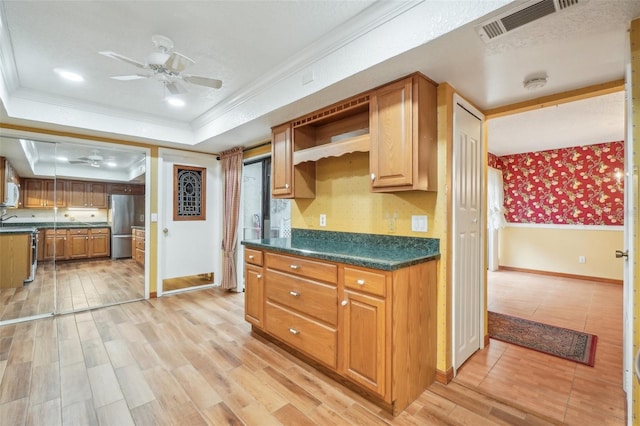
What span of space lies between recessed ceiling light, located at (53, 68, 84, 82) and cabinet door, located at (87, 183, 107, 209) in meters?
3.79

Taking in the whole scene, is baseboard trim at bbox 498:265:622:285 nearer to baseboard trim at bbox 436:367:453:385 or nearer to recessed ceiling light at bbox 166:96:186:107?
baseboard trim at bbox 436:367:453:385

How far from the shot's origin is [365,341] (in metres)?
1.83

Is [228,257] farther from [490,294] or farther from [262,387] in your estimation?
[490,294]

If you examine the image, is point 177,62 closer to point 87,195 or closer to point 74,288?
point 74,288

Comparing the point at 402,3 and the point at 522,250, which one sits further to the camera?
the point at 522,250

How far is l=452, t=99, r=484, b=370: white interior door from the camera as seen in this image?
7.20ft

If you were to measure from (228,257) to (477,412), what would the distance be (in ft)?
11.6

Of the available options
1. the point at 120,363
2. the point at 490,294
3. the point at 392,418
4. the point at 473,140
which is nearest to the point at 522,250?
the point at 490,294

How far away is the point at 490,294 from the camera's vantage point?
436cm

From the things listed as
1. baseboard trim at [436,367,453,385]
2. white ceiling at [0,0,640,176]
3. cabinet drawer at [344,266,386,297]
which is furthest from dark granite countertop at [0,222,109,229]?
baseboard trim at [436,367,453,385]

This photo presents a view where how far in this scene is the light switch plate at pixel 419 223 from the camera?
2.21 metres

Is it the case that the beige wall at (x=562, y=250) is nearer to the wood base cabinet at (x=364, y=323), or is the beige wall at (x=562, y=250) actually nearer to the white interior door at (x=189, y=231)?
the wood base cabinet at (x=364, y=323)

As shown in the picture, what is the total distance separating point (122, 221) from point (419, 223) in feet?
17.8

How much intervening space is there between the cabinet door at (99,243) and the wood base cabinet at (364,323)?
16.5ft
